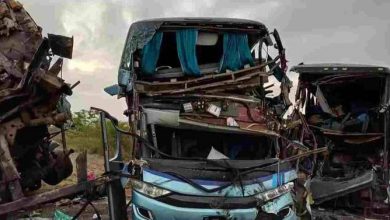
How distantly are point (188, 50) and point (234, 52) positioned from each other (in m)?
0.65

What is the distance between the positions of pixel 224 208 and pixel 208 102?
1.73m

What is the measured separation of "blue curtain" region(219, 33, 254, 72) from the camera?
8320mm

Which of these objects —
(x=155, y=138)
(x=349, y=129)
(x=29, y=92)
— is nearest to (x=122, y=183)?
(x=155, y=138)

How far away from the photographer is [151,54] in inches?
319

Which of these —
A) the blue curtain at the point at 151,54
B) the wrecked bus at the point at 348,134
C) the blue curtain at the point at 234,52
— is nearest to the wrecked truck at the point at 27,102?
the blue curtain at the point at 151,54

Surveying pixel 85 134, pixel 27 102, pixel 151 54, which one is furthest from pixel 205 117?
pixel 85 134

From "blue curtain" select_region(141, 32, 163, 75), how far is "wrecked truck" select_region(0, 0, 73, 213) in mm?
1066

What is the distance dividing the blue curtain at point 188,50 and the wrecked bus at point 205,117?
13 millimetres

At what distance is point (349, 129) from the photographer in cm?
1239

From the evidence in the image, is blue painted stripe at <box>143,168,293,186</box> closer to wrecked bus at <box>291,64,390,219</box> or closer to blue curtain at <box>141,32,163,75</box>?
blue curtain at <box>141,32,163,75</box>

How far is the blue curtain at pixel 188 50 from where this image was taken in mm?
8172

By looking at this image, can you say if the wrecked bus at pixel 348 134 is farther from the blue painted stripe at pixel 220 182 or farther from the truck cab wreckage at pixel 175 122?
the blue painted stripe at pixel 220 182

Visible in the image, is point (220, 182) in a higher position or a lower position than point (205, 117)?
lower

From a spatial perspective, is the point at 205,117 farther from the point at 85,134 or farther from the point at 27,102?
the point at 85,134
